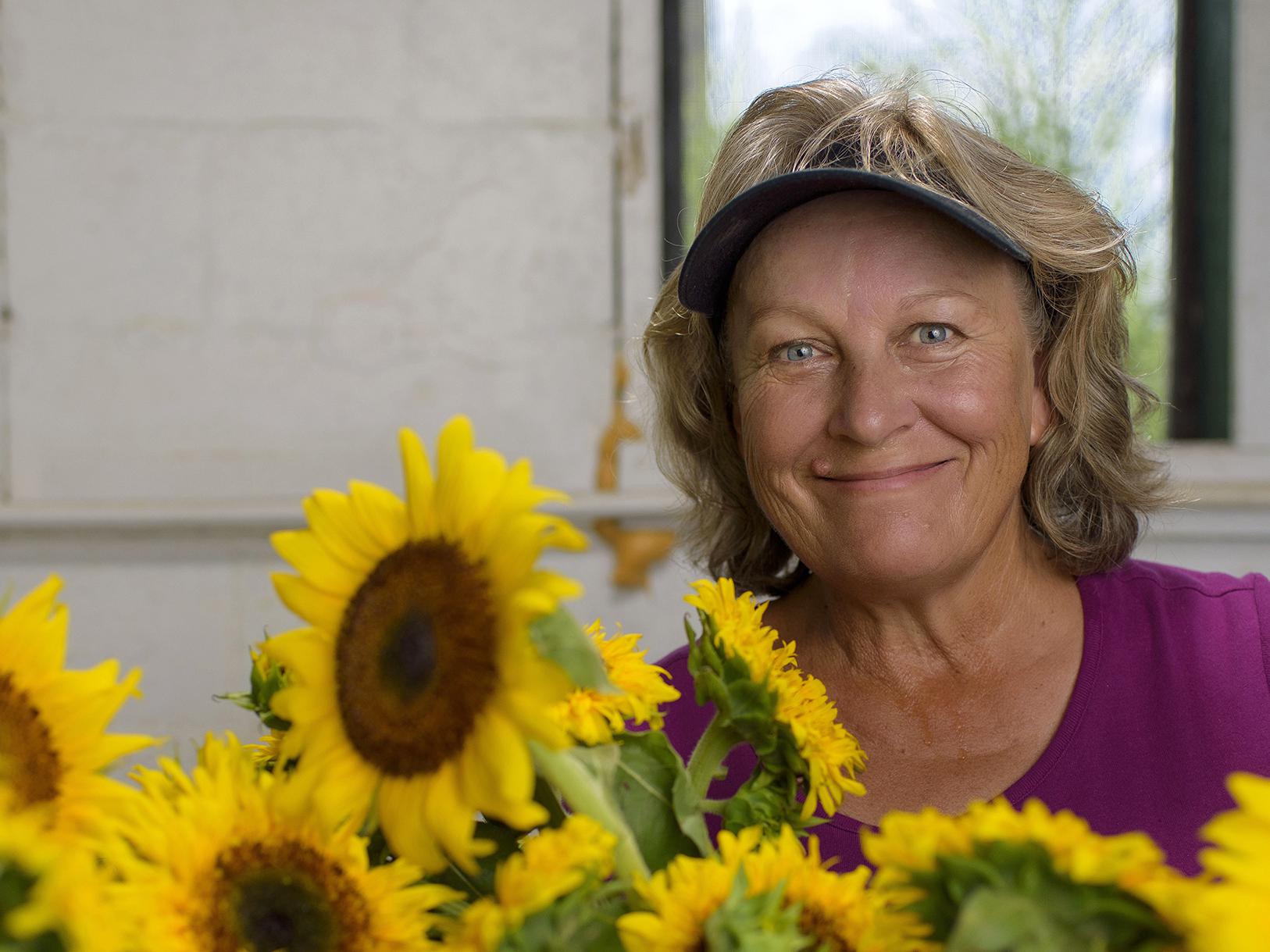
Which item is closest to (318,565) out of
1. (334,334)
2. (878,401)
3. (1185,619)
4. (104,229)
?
(878,401)

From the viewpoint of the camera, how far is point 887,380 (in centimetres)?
103

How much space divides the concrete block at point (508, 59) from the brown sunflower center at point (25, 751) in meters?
1.85

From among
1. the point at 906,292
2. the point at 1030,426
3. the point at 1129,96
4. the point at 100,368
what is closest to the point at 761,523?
the point at 1030,426

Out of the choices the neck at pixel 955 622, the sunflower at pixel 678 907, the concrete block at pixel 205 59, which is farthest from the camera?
the concrete block at pixel 205 59

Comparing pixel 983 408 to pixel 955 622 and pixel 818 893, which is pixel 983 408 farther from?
pixel 818 893

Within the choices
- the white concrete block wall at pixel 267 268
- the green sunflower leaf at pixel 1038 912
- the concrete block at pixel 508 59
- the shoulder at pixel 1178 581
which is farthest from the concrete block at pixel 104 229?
the green sunflower leaf at pixel 1038 912

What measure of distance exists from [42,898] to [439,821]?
0.34 ft

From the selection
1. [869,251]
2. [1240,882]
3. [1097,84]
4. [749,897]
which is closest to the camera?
[1240,882]

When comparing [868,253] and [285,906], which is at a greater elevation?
[868,253]

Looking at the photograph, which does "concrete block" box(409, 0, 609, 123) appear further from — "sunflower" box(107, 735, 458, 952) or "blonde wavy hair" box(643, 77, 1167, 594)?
"sunflower" box(107, 735, 458, 952)

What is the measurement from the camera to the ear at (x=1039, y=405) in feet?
3.87

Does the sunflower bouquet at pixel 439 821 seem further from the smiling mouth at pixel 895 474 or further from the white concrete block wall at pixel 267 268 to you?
the white concrete block wall at pixel 267 268

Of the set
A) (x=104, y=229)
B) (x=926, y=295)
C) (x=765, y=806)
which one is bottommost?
(x=765, y=806)

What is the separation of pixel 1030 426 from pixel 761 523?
324 millimetres
